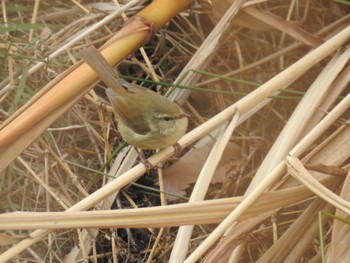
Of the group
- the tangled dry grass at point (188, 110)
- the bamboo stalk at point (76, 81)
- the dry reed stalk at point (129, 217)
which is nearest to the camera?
the dry reed stalk at point (129, 217)

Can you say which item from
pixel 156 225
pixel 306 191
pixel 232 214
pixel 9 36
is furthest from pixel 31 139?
pixel 9 36

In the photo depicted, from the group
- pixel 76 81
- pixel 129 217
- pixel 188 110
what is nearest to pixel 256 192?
pixel 129 217

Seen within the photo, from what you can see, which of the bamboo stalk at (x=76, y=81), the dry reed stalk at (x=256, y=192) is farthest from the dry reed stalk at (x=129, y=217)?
the bamboo stalk at (x=76, y=81)

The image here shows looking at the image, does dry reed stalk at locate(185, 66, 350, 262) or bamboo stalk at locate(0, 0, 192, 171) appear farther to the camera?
bamboo stalk at locate(0, 0, 192, 171)

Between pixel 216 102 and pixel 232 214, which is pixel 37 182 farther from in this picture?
pixel 232 214

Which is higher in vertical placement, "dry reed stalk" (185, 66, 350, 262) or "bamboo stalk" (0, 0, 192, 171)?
"bamboo stalk" (0, 0, 192, 171)

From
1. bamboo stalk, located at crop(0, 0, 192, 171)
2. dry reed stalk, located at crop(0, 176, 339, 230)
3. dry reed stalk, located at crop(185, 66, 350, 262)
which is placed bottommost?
dry reed stalk, located at crop(185, 66, 350, 262)

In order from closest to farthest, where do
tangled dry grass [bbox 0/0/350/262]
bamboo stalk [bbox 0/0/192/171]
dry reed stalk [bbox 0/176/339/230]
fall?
1. dry reed stalk [bbox 0/176/339/230]
2. bamboo stalk [bbox 0/0/192/171]
3. tangled dry grass [bbox 0/0/350/262]

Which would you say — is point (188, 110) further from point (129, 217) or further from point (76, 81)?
point (129, 217)

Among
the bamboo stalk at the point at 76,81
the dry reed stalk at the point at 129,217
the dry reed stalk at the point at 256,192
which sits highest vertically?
the bamboo stalk at the point at 76,81

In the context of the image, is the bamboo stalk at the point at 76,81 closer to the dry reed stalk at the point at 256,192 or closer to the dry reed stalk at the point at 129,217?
the dry reed stalk at the point at 129,217

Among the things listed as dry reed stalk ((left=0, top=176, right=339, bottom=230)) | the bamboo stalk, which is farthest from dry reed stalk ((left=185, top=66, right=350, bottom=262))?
the bamboo stalk

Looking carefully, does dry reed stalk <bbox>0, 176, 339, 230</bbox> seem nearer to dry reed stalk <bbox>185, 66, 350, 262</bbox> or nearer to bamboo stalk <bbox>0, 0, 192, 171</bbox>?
dry reed stalk <bbox>185, 66, 350, 262</bbox>

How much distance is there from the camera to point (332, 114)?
2100 mm
